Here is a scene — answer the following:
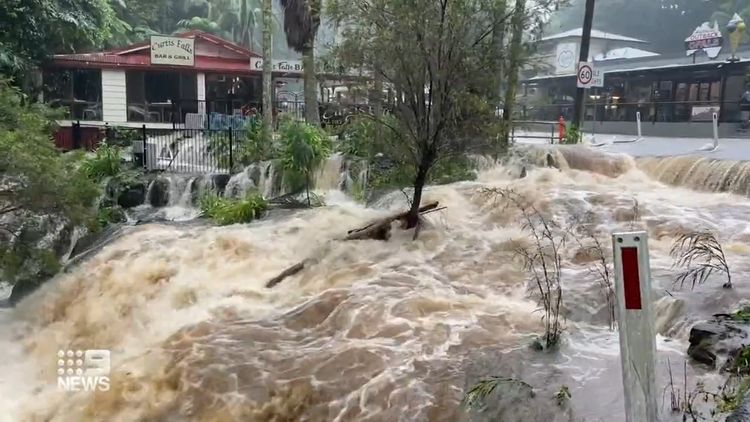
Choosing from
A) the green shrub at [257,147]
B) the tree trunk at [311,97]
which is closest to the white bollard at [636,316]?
the green shrub at [257,147]

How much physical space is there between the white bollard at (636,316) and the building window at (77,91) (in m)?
25.3

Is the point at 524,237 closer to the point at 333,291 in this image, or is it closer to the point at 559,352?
the point at 333,291

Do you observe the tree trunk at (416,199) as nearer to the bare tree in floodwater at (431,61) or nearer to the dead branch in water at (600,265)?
the bare tree in floodwater at (431,61)

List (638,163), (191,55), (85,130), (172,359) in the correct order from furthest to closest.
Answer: (191,55) < (85,130) < (638,163) < (172,359)

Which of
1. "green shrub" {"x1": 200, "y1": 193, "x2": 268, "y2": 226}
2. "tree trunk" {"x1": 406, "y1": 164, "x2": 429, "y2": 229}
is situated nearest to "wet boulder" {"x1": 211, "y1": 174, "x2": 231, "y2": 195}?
"green shrub" {"x1": 200, "y1": 193, "x2": 268, "y2": 226}

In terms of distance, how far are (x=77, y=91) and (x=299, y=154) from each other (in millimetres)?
14640

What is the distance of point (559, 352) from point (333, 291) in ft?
10.5

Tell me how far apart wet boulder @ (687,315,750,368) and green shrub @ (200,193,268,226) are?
9.26 metres

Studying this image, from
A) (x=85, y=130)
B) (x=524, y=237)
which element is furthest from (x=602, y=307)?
(x=85, y=130)

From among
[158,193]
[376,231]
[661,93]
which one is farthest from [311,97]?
[661,93]

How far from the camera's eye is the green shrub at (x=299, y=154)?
50.4 feet

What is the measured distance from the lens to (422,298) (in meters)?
7.99

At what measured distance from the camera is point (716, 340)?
5641mm

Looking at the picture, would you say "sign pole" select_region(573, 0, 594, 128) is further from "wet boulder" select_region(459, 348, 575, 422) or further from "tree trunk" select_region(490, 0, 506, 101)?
"wet boulder" select_region(459, 348, 575, 422)
